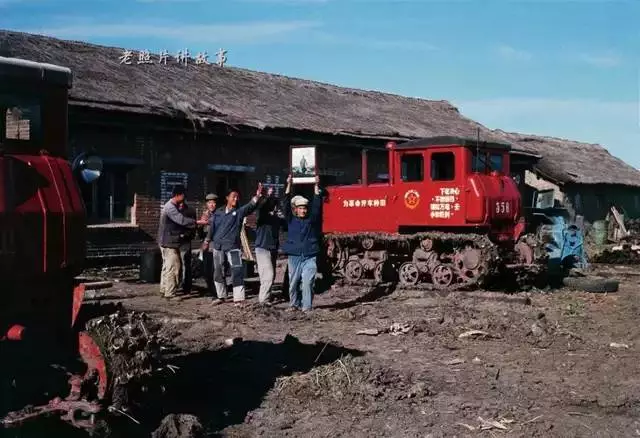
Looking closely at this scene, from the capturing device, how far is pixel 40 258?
479cm

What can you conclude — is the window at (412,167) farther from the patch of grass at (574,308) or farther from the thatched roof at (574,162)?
the thatched roof at (574,162)

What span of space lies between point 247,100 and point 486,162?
8687mm

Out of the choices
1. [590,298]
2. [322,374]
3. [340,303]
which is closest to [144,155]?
[340,303]

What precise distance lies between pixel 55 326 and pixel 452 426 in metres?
2.92

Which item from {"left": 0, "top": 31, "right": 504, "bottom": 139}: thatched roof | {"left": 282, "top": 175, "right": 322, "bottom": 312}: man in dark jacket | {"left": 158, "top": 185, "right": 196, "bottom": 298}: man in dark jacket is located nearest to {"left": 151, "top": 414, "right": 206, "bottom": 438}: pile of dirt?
{"left": 282, "top": 175, "right": 322, "bottom": 312}: man in dark jacket

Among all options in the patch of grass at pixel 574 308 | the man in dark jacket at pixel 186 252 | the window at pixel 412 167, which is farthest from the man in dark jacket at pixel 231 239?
the patch of grass at pixel 574 308

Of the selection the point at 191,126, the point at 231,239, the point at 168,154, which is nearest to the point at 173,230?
the point at 231,239

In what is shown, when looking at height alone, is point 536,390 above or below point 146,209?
below

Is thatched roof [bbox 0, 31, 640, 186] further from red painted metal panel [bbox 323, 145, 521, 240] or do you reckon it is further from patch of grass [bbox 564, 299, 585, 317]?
patch of grass [bbox 564, 299, 585, 317]

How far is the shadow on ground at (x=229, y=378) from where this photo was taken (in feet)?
18.5

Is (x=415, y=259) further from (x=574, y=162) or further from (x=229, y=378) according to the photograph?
(x=574, y=162)

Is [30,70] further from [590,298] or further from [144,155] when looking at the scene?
[144,155]

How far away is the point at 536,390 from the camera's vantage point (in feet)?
21.6

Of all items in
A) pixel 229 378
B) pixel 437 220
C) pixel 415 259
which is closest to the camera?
pixel 229 378
